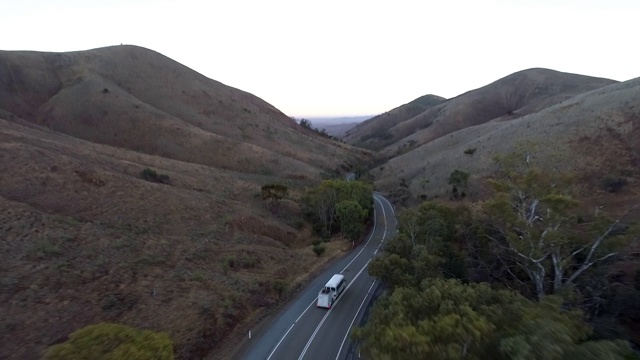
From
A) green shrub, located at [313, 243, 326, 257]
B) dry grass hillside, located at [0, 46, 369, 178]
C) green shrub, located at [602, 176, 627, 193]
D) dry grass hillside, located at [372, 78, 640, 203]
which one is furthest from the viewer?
dry grass hillside, located at [0, 46, 369, 178]

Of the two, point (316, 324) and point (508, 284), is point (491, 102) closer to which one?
point (508, 284)

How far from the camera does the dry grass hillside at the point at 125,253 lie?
17.8m

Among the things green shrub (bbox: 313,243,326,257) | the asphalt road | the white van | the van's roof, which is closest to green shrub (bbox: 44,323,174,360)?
the asphalt road

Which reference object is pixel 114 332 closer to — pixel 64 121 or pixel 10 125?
pixel 10 125

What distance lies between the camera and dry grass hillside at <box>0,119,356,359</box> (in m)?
17.8

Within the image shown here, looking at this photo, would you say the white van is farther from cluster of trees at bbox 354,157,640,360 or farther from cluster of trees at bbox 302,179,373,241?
cluster of trees at bbox 302,179,373,241

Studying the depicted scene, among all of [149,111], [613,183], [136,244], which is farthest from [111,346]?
[149,111]

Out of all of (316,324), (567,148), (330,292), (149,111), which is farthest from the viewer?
(149,111)

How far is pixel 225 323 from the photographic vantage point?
19.9 m

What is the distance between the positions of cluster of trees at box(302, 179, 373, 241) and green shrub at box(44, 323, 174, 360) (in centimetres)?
2691

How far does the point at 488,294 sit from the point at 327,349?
973 centimetres

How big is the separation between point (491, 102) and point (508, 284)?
479ft

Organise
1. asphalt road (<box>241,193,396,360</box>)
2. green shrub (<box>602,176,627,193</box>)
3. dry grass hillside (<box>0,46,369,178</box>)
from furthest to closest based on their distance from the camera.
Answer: dry grass hillside (<box>0,46,369,178</box>), green shrub (<box>602,176,627,193</box>), asphalt road (<box>241,193,396,360</box>)

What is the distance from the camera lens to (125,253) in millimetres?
23719
